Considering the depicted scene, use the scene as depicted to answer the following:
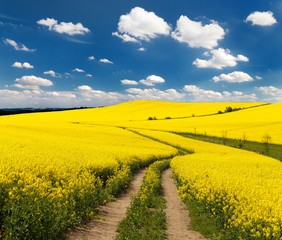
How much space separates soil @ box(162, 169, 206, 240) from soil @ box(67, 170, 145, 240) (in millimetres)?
1647

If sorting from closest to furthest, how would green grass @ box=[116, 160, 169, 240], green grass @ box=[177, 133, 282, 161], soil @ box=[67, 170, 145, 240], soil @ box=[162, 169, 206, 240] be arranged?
soil @ box=[67, 170, 145, 240], green grass @ box=[116, 160, 169, 240], soil @ box=[162, 169, 206, 240], green grass @ box=[177, 133, 282, 161]

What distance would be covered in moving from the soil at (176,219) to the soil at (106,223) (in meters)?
1.65

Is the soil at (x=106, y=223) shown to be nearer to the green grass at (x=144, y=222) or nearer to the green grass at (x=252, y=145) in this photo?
the green grass at (x=144, y=222)

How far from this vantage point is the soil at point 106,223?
993 centimetres

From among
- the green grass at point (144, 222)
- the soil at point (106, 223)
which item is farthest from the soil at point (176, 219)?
the soil at point (106, 223)

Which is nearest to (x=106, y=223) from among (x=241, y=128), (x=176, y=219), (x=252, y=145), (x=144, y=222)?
(x=144, y=222)

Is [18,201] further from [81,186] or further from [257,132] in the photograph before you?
[257,132]

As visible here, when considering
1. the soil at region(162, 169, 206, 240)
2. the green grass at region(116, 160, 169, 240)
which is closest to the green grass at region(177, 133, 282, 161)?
the soil at region(162, 169, 206, 240)

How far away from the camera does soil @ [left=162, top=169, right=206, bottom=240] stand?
11.3m

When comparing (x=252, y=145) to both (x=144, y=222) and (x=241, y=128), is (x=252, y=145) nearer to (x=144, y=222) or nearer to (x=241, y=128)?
(x=241, y=128)

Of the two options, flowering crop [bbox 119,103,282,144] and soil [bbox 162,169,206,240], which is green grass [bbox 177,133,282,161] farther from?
soil [bbox 162,169,206,240]

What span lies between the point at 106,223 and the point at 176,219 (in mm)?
2813

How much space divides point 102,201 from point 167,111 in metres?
109

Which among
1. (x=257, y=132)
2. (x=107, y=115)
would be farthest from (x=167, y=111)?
(x=257, y=132)
